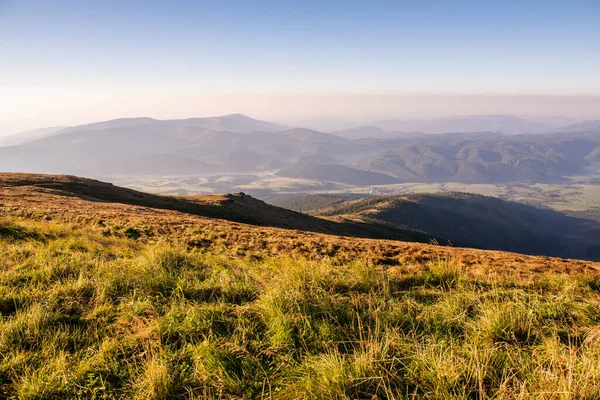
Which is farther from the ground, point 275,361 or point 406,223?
point 275,361

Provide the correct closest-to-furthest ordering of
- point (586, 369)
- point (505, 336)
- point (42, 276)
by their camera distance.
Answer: point (586, 369) → point (505, 336) → point (42, 276)

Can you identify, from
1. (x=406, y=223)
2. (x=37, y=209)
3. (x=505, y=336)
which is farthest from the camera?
(x=406, y=223)

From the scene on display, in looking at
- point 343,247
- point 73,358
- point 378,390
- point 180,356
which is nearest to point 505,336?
point 378,390

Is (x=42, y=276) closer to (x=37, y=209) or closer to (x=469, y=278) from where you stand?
(x=469, y=278)

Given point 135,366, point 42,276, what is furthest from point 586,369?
point 42,276

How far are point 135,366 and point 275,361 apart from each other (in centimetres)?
167

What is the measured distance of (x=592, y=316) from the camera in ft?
15.2

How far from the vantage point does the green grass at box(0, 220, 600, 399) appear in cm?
307

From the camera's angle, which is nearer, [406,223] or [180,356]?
[180,356]

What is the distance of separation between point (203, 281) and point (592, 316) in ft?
22.7

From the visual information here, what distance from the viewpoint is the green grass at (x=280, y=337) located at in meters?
3.07

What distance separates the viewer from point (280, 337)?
3.89 metres

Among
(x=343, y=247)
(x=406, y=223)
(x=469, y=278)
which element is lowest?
(x=406, y=223)

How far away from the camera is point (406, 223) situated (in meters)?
175
